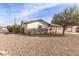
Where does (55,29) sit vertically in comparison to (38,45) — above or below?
above

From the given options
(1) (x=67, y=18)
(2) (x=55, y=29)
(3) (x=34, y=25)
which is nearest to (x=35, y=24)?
(3) (x=34, y=25)

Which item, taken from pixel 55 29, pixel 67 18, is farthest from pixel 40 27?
pixel 67 18

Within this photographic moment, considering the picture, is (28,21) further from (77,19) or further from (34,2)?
(77,19)

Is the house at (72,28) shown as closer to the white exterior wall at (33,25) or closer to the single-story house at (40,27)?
the single-story house at (40,27)

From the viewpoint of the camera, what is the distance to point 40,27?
11.0 ft

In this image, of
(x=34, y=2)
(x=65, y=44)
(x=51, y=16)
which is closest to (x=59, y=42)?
(x=65, y=44)

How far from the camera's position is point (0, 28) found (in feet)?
10.8

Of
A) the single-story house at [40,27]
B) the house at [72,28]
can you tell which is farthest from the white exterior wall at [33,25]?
the house at [72,28]

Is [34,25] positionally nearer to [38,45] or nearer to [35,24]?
[35,24]

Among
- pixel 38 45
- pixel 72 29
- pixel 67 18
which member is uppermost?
pixel 67 18

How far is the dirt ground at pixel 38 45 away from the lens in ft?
10.8

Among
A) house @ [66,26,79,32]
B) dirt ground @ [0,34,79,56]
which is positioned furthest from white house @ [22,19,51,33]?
house @ [66,26,79,32]

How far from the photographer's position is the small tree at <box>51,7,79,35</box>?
10.8 feet

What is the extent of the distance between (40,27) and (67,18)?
1.08 feet
